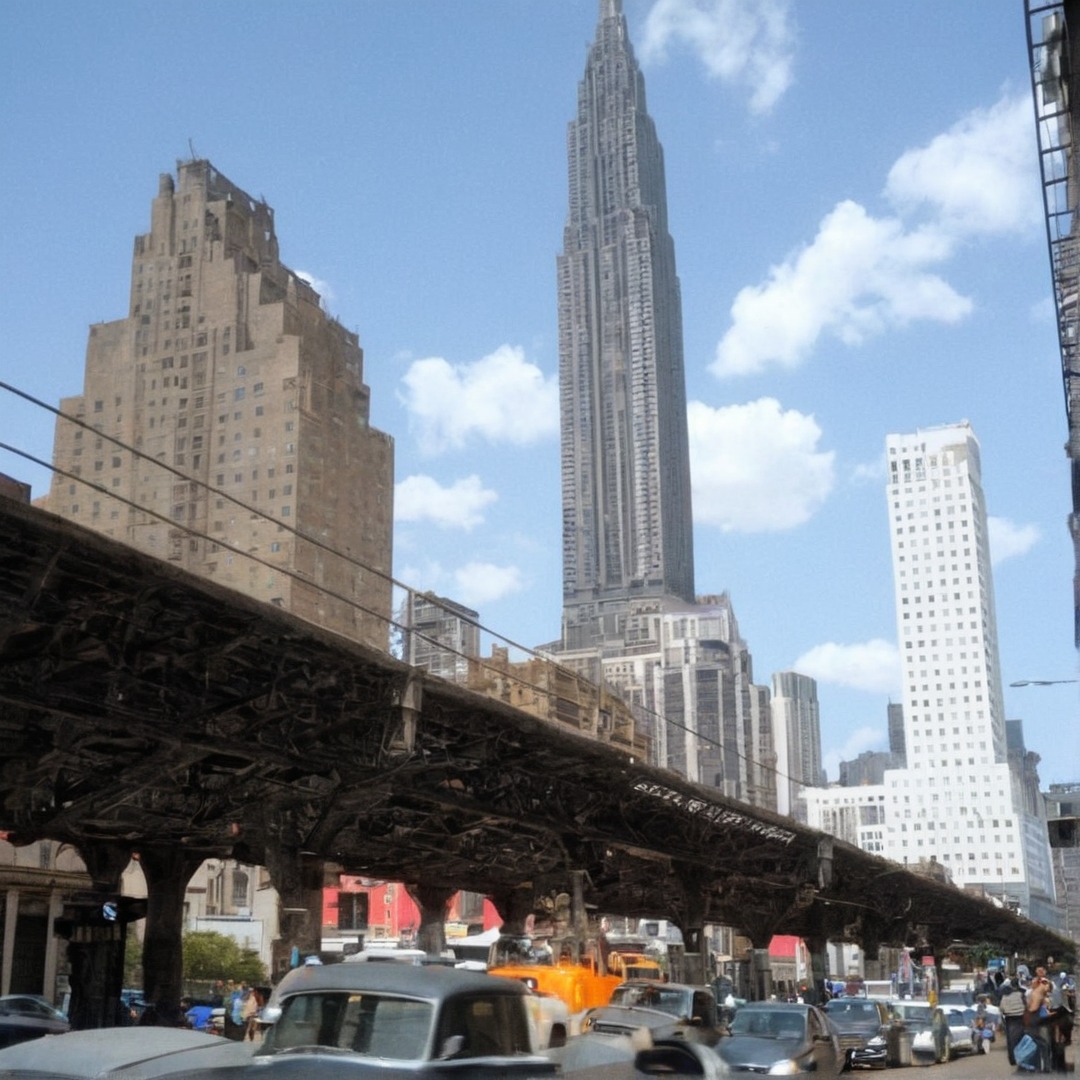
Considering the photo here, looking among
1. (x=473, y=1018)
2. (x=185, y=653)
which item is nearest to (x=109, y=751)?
(x=185, y=653)

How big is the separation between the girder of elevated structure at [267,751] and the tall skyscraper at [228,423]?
310ft

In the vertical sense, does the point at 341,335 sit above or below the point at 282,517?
above

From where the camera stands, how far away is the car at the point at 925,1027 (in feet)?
112

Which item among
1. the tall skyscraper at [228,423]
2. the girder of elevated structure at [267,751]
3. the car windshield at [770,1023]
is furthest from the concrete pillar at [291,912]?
the tall skyscraper at [228,423]

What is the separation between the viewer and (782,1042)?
2027 cm

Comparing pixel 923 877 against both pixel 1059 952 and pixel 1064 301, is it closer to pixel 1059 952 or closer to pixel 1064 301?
pixel 1064 301

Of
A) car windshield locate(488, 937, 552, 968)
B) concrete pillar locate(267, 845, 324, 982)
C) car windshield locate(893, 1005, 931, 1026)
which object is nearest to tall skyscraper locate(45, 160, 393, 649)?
car windshield locate(893, 1005, 931, 1026)

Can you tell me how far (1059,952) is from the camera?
12194 cm

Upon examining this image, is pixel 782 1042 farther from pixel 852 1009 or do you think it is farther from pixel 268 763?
pixel 852 1009

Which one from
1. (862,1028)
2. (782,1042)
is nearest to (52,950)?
(862,1028)

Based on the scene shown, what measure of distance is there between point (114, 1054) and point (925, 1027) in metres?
29.7

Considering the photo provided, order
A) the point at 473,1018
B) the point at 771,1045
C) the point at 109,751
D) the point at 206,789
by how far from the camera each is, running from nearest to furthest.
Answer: the point at 473,1018, the point at 771,1045, the point at 109,751, the point at 206,789

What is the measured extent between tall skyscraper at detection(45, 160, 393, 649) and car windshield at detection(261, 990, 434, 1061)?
11953cm

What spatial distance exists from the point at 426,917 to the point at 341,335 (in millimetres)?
111958
